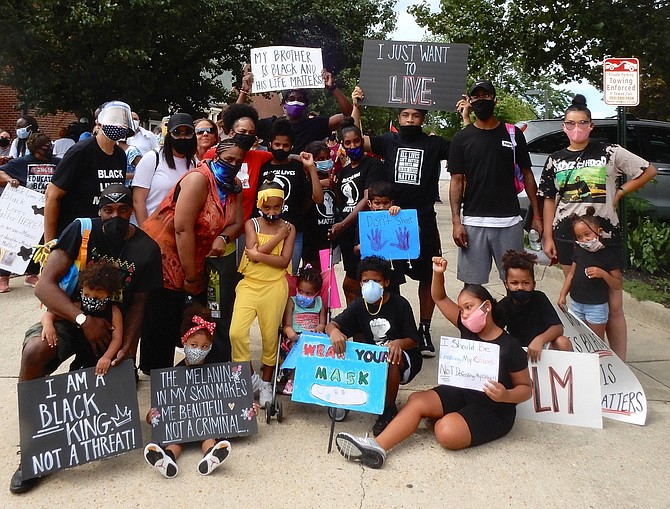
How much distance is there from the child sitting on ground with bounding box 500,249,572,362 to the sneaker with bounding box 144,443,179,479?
2.21 metres

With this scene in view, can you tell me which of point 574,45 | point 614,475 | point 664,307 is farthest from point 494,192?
point 574,45

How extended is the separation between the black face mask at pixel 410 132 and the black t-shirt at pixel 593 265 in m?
1.48

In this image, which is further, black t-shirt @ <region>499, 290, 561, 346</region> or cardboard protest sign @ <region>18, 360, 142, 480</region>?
black t-shirt @ <region>499, 290, 561, 346</region>

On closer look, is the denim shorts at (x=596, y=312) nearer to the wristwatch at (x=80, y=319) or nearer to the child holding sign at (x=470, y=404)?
the child holding sign at (x=470, y=404)

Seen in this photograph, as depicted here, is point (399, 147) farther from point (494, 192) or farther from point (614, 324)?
point (614, 324)

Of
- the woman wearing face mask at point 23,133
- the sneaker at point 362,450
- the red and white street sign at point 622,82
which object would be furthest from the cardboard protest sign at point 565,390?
the woman wearing face mask at point 23,133

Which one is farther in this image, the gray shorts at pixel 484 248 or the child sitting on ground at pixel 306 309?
the gray shorts at pixel 484 248

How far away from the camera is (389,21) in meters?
22.9

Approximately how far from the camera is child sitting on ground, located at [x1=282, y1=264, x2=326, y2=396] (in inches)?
165

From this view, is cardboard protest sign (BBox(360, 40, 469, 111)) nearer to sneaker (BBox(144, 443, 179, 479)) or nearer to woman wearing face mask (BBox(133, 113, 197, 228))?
woman wearing face mask (BBox(133, 113, 197, 228))

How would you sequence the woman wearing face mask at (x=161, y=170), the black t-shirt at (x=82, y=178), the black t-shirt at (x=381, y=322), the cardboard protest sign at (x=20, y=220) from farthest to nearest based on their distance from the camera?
the cardboard protest sign at (x=20, y=220) → the woman wearing face mask at (x=161, y=170) → the black t-shirt at (x=82, y=178) → the black t-shirt at (x=381, y=322)

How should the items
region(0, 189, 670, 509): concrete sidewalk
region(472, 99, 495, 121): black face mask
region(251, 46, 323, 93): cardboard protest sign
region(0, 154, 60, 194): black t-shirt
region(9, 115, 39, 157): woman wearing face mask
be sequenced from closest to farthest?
region(0, 189, 670, 509): concrete sidewalk
region(472, 99, 495, 121): black face mask
region(251, 46, 323, 93): cardboard protest sign
region(0, 154, 60, 194): black t-shirt
region(9, 115, 39, 157): woman wearing face mask

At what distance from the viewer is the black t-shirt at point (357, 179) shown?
4.78m

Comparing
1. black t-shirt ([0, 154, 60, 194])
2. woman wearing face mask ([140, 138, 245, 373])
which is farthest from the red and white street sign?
black t-shirt ([0, 154, 60, 194])
